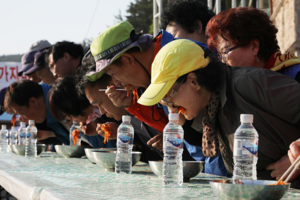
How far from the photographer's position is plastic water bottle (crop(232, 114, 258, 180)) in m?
1.45

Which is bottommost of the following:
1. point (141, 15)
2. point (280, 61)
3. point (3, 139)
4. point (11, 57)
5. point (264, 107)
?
point (3, 139)

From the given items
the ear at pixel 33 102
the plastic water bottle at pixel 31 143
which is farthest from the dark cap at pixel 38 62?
the plastic water bottle at pixel 31 143

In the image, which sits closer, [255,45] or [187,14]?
[255,45]

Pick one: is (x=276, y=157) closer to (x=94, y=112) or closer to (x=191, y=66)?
(x=191, y=66)

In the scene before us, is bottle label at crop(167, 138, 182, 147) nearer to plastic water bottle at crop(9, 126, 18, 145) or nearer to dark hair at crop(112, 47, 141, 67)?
dark hair at crop(112, 47, 141, 67)

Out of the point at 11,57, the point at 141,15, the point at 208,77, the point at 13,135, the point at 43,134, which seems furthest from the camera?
the point at 141,15

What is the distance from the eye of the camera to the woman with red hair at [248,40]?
2240mm

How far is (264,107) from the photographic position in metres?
1.75

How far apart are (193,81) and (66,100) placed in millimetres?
2111

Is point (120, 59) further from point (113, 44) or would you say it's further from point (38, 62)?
point (38, 62)

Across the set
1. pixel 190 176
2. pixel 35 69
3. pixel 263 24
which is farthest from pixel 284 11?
pixel 190 176

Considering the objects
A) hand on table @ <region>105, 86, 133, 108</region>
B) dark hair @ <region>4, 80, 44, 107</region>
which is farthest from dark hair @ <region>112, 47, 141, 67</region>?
dark hair @ <region>4, 80, 44, 107</region>

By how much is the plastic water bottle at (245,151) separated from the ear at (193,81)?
384 millimetres

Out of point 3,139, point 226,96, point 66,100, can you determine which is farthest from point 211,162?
point 3,139
